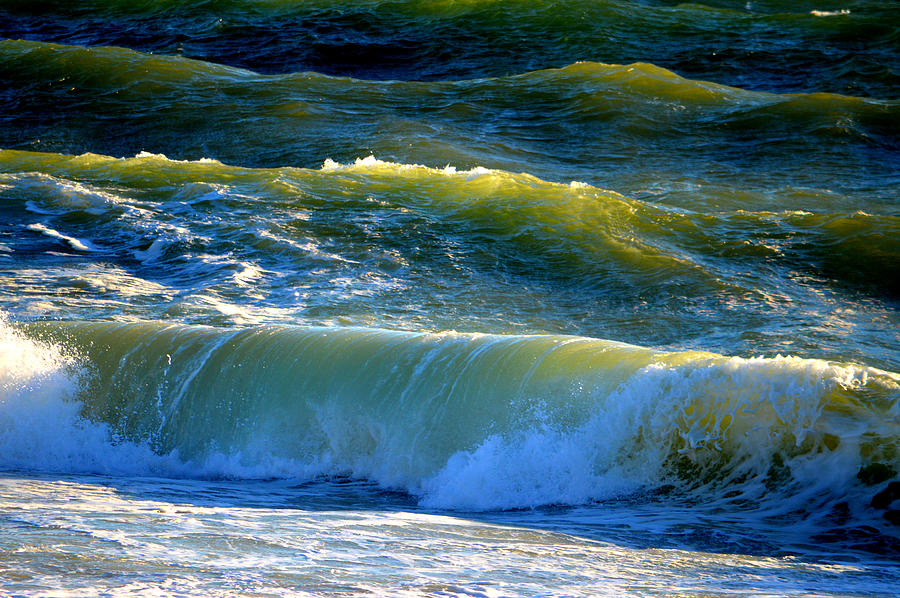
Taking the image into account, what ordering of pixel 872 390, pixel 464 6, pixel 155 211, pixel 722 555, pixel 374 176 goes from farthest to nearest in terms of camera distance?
pixel 464 6 → pixel 374 176 → pixel 155 211 → pixel 872 390 → pixel 722 555

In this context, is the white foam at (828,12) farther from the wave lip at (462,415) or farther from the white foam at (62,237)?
the wave lip at (462,415)

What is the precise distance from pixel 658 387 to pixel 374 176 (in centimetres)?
641

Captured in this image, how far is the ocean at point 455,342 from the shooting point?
360 centimetres

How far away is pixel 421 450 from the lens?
16.4ft

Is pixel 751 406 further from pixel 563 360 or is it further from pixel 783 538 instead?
pixel 563 360

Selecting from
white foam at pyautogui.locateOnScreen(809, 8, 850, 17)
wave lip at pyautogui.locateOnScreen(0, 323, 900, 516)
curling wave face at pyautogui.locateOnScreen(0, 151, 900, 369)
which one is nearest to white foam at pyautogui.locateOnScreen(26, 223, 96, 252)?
curling wave face at pyautogui.locateOnScreen(0, 151, 900, 369)

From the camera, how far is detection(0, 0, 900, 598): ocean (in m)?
3.60

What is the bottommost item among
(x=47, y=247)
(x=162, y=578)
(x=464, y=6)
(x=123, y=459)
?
(x=123, y=459)

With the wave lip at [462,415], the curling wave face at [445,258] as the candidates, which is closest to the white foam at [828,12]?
the curling wave face at [445,258]

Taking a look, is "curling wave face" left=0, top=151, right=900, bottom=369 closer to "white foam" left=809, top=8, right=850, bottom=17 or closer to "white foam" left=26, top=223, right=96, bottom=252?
"white foam" left=26, top=223, right=96, bottom=252

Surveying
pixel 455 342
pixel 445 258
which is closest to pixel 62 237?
pixel 445 258

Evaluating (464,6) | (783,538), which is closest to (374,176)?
(783,538)

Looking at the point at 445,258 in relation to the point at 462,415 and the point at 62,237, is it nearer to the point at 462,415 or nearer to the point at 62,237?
the point at 462,415

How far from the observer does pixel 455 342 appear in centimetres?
558
